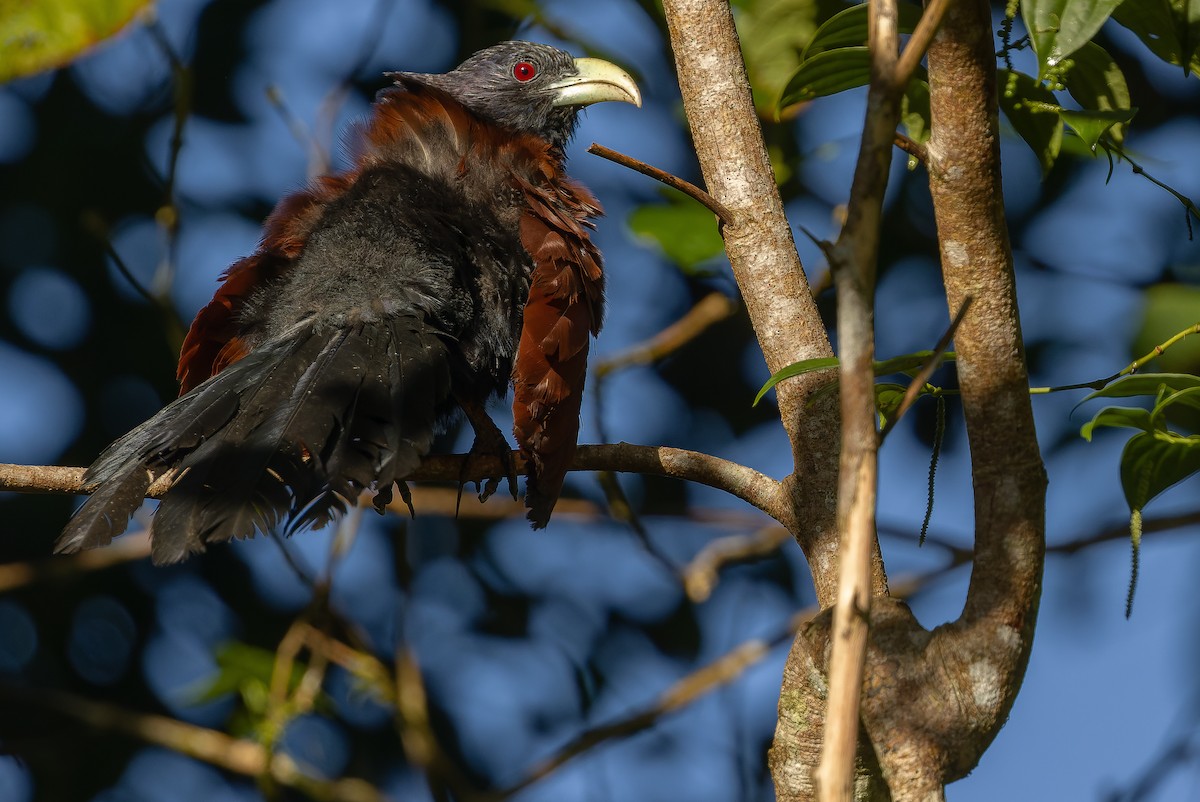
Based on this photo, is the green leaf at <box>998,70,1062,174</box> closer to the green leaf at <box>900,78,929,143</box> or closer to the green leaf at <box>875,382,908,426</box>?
the green leaf at <box>900,78,929,143</box>

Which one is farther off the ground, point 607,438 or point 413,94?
point 413,94

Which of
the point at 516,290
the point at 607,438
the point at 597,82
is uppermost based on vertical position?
the point at 597,82

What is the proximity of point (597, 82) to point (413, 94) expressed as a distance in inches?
25.4

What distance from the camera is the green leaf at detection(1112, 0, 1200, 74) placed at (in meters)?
1.55

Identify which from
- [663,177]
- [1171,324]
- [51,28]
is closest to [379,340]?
[663,177]

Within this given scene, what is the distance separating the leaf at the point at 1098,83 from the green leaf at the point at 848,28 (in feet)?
0.81

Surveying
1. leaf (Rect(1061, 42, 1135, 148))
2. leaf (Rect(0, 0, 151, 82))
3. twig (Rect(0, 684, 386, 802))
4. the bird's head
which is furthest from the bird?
twig (Rect(0, 684, 386, 802))

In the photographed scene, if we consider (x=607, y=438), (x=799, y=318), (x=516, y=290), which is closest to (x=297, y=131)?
(x=607, y=438)

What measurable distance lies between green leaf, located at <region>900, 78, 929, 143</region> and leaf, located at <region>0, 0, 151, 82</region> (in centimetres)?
289

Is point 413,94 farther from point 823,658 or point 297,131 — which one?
point 823,658

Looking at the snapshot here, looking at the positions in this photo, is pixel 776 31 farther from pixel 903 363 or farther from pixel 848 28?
pixel 903 363

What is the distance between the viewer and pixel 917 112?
6.18 feet

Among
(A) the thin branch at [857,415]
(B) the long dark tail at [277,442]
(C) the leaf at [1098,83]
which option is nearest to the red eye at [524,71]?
(B) the long dark tail at [277,442]

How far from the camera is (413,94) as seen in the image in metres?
3.00
